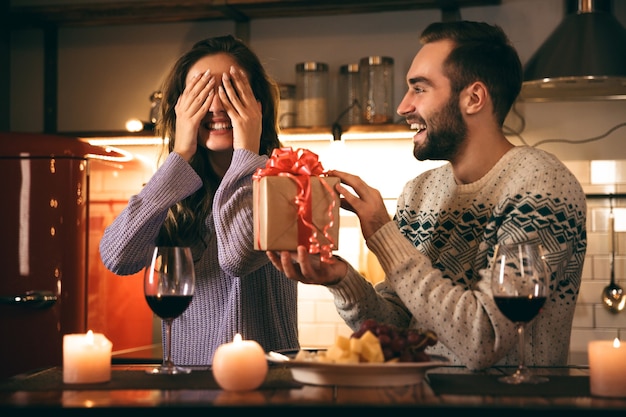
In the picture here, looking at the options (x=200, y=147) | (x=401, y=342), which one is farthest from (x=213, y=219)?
(x=401, y=342)

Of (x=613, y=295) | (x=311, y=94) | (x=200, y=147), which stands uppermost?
(x=311, y=94)

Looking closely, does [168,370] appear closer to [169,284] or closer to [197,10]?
[169,284]

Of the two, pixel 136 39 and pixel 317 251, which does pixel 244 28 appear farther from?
pixel 317 251

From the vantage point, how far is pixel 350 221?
3.78 meters

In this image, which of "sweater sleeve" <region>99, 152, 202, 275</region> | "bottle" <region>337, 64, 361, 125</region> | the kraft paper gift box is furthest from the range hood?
the kraft paper gift box

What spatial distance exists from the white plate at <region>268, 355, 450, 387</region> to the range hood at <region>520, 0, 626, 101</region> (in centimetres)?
192

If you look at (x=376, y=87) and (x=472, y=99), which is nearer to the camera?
(x=472, y=99)

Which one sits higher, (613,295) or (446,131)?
(446,131)

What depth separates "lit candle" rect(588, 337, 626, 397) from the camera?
134cm

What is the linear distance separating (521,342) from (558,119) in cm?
230

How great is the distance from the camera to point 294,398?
128 centimetres

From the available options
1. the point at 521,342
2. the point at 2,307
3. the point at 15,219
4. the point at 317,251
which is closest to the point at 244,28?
the point at 15,219

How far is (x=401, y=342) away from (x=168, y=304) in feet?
1.35

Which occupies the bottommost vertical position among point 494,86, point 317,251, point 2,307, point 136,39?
point 2,307
